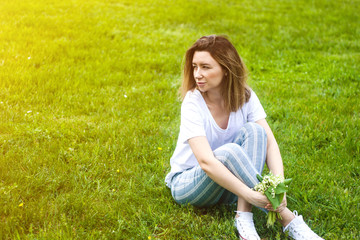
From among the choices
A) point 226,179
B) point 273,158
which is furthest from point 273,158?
point 226,179

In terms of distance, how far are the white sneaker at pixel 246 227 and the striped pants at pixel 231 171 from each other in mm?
251

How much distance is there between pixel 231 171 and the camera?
2803mm

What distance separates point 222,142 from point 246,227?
0.75 meters

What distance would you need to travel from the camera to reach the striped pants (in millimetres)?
2766

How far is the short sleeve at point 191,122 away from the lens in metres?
2.89

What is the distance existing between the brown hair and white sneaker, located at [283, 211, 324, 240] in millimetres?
1015

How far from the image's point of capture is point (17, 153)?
12.3 feet

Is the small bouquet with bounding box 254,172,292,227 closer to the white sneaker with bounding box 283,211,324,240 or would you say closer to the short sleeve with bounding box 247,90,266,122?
the white sneaker with bounding box 283,211,324,240

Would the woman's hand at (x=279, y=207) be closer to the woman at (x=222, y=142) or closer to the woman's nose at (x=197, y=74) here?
the woman at (x=222, y=142)

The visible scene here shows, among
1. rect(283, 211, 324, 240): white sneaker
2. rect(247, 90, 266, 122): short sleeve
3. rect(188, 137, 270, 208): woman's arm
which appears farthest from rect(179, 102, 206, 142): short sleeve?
rect(283, 211, 324, 240): white sneaker

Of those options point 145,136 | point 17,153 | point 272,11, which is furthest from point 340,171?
point 272,11

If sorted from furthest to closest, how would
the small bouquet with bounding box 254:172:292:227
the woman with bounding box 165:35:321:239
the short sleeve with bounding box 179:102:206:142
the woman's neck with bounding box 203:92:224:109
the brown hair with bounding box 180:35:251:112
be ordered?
the woman's neck with bounding box 203:92:224:109 < the brown hair with bounding box 180:35:251:112 < the short sleeve with bounding box 179:102:206:142 < the woman with bounding box 165:35:321:239 < the small bouquet with bounding box 254:172:292:227

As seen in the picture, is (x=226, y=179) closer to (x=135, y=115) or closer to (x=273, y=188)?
(x=273, y=188)

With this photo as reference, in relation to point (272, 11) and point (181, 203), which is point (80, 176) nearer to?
point (181, 203)
